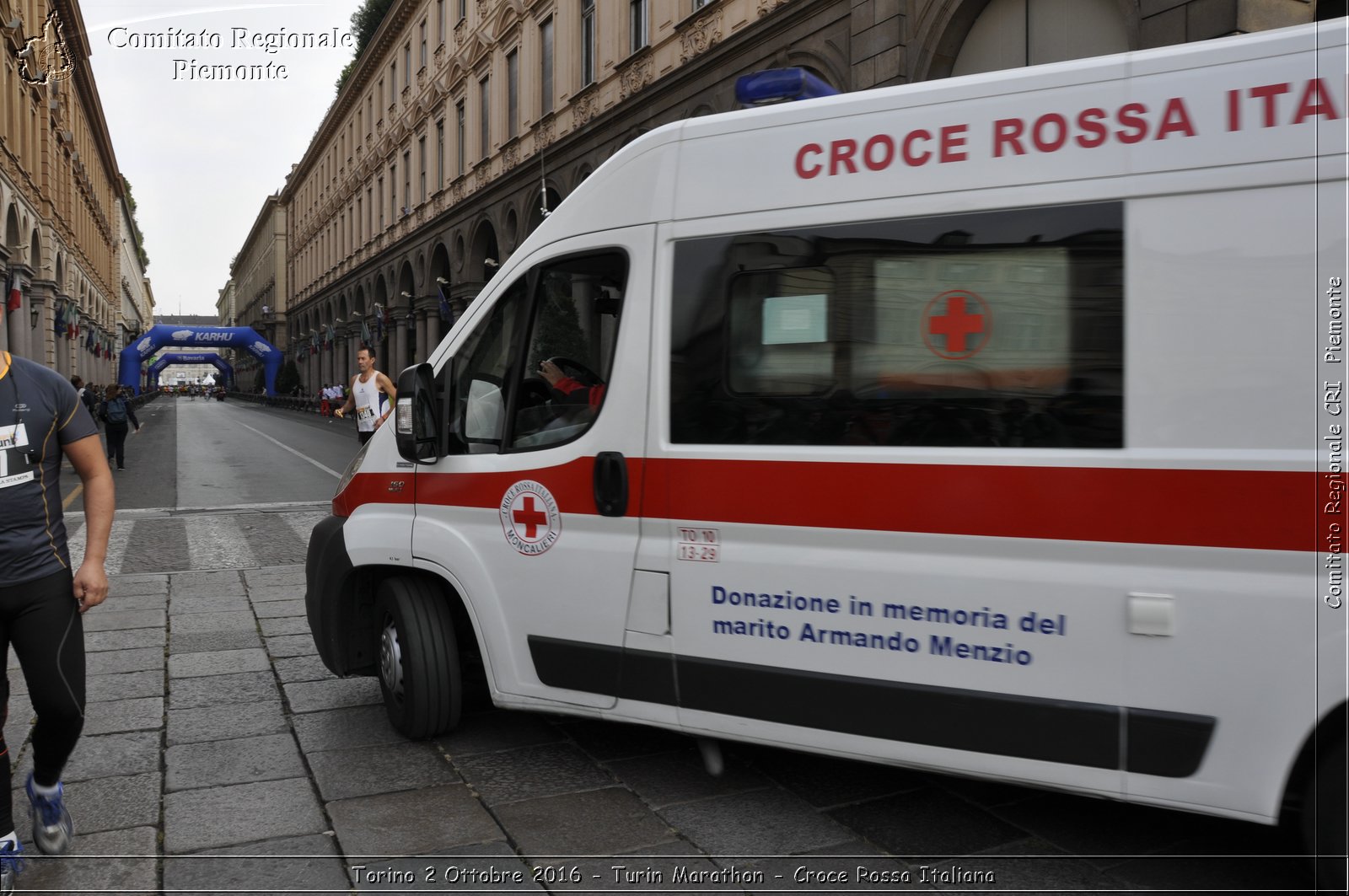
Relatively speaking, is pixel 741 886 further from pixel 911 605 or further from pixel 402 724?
pixel 402 724

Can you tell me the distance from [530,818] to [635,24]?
67.6 feet

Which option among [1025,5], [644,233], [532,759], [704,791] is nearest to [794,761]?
[704,791]

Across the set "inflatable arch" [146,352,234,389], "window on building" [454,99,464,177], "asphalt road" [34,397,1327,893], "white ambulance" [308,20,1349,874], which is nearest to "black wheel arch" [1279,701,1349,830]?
"white ambulance" [308,20,1349,874]

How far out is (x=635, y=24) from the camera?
2200cm

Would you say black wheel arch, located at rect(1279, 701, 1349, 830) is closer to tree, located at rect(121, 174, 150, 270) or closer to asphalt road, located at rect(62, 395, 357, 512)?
asphalt road, located at rect(62, 395, 357, 512)

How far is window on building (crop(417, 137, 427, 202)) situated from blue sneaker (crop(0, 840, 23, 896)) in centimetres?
3569

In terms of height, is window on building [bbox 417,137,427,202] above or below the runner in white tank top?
above

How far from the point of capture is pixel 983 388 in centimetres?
323

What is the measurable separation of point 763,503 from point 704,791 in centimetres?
114

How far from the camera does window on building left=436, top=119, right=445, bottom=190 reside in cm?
3506

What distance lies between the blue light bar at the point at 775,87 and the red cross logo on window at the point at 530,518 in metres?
1.61

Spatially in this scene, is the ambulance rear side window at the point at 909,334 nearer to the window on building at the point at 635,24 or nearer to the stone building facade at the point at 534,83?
the stone building facade at the point at 534,83

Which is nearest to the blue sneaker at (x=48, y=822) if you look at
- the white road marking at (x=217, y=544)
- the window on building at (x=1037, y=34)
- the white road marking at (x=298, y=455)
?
the white road marking at (x=217, y=544)

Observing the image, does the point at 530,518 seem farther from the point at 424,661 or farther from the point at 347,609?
the point at 347,609
